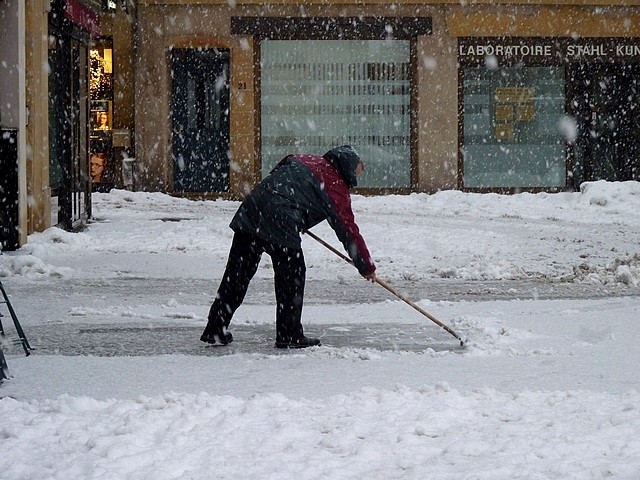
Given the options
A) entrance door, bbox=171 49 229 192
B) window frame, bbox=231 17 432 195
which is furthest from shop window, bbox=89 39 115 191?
window frame, bbox=231 17 432 195

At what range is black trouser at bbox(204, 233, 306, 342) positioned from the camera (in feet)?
22.9

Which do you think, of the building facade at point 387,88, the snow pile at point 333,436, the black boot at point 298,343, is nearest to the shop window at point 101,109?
the building facade at point 387,88

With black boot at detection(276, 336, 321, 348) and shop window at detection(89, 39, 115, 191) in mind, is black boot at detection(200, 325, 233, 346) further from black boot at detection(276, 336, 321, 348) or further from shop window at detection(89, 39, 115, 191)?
shop window at detection(89, 39, 115, 191)

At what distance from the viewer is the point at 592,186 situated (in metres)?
19.3

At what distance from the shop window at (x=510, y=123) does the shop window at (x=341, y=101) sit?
4.52 ft

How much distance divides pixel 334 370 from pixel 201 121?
16.6m

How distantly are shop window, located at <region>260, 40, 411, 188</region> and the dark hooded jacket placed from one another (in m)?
15.6

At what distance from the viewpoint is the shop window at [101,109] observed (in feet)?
73.2

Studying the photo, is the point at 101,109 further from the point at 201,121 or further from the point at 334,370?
the point at 334,370

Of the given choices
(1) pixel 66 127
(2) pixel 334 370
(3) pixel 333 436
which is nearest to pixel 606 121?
(1) pixel 66 127

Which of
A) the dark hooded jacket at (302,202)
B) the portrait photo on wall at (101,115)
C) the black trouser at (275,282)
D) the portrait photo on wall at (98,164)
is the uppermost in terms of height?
the portrait photo on wall at (101,115)

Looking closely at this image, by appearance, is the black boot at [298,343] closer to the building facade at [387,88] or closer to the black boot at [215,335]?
the black boot at [215,335]

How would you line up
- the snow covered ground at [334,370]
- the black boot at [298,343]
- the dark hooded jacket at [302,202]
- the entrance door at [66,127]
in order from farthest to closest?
the entrance door at [66,127]
the black boot at [298,343]
the dark hooded jacket at [302,202]
the snow covered ground at [334,370]

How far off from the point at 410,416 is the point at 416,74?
58.4ft
